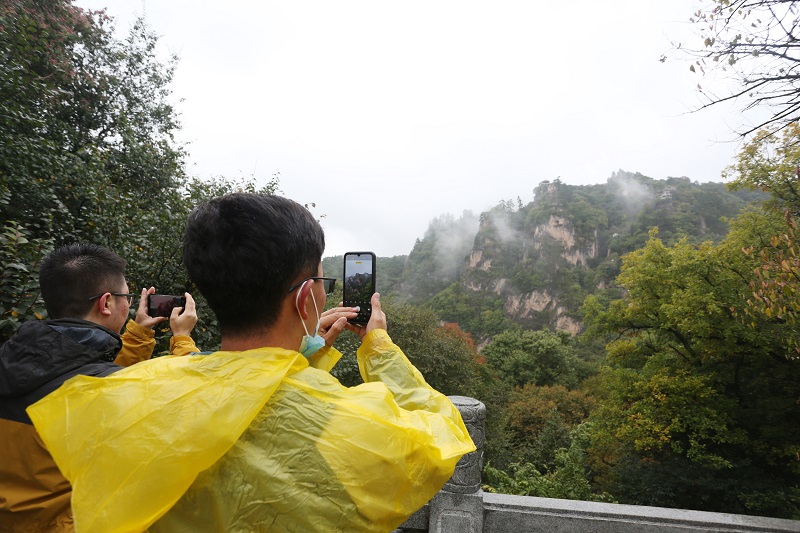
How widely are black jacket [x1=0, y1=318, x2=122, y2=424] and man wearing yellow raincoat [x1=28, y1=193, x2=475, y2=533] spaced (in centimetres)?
41

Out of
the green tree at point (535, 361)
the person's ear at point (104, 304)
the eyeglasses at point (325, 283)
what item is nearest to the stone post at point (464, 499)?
the eyeglasses at point (325, 283)

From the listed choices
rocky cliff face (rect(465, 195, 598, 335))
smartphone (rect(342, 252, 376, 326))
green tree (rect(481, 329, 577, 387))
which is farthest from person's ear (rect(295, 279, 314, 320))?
rocky cliff face (rect(465, 195, 598, 335))

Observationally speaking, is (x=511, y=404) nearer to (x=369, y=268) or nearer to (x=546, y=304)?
(x=369, y=268)

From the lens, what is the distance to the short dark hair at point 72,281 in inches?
64.7

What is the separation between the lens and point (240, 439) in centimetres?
83

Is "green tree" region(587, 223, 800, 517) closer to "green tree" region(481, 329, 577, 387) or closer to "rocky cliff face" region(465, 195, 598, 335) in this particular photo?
"green tree" region(481, 329, 577, 387)

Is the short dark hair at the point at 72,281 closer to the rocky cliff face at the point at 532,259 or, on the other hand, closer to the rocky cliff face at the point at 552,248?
the rocky cliff face at the point at 552,248

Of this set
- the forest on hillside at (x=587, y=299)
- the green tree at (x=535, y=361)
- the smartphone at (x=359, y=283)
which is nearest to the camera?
the smartphone at (x=359, y=283)

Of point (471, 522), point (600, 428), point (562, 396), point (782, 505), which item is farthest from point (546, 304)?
point (471, 522)

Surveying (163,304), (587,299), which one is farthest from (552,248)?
(163,304)

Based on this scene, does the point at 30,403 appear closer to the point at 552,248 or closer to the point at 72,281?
the point at 72,281

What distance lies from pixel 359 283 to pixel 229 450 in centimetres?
73

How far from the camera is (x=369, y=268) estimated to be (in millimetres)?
1485

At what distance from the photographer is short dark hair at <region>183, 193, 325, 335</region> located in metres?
0.96
